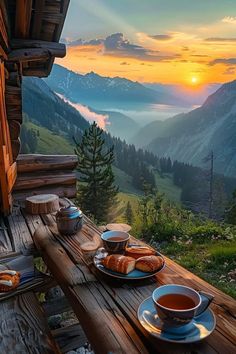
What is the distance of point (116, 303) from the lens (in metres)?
1.86

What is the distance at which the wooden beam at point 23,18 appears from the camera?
3.48 m

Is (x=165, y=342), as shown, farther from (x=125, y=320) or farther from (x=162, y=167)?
(x=162, y=167)

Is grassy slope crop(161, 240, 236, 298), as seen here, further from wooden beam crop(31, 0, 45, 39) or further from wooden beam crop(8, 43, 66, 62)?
wooden beam crop(31, 0, 45, 39)

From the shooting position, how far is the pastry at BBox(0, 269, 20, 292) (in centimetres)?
248

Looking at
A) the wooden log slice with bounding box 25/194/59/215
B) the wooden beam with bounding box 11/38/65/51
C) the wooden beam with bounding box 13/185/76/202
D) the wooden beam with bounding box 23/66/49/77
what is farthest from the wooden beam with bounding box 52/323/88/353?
the wooden beam with bounding box 23/66/49/77

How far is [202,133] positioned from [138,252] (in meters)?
165

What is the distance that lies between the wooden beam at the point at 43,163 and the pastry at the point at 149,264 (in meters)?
3.25

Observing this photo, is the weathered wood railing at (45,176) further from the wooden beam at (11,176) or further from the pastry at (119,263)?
the pastry at (119,263)

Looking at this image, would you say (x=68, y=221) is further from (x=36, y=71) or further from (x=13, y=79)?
(x=36, y=71)

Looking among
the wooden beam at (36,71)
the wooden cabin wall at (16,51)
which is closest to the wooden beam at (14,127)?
the wooden cabin wall at (16,51)

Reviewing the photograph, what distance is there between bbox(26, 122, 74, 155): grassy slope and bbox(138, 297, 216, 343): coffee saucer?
69932 mm

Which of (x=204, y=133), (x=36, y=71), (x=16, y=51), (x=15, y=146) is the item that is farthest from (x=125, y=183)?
(x=204, y=133)

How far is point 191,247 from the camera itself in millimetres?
7840

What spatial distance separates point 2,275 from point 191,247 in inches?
230
